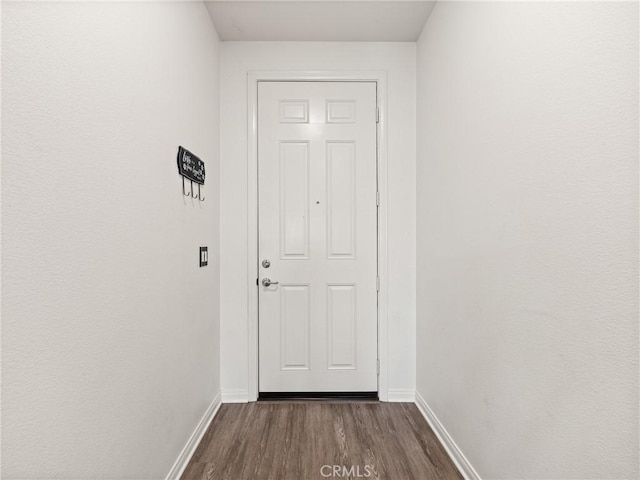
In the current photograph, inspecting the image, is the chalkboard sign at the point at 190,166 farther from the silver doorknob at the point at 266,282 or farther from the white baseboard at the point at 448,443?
the white baseboard at the point at 448,443

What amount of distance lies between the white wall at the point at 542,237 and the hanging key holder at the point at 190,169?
1.40 m

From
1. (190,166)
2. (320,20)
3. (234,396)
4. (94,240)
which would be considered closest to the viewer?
(94,240)

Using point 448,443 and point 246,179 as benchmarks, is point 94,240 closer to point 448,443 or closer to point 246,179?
point 246,179

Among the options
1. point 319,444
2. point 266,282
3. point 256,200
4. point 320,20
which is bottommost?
point 319,444

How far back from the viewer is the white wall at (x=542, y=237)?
844 mm

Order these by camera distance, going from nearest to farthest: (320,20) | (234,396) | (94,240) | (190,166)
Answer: (94,240)
(190,166)
(320,20)
(234,396)

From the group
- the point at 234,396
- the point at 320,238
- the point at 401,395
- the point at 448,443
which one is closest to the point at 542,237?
the point at 448,443

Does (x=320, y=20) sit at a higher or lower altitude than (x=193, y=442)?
higher

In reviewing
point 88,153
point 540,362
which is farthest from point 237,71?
point 540,362

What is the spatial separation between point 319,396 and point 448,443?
0.92 meters

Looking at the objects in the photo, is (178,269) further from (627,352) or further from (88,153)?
(627,352)

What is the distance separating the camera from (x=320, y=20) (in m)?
2.17

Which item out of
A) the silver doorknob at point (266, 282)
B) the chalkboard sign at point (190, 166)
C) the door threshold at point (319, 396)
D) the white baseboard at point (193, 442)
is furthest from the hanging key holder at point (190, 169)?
the door threshold at point (319, 396)

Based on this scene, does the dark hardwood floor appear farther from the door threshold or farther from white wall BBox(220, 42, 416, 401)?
white wall BBox(220, 42, 416, 401)
